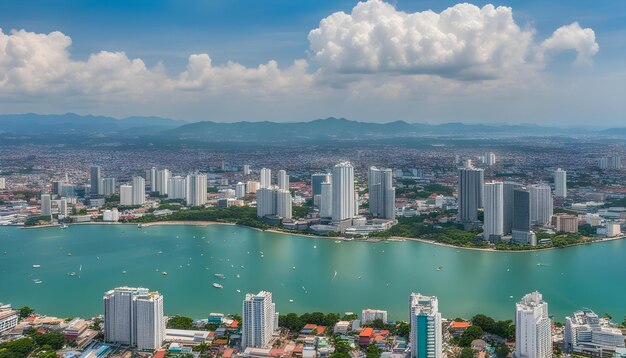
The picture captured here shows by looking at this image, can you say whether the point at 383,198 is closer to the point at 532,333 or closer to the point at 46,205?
the point at 46,205

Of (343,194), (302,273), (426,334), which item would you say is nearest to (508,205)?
(343,194)

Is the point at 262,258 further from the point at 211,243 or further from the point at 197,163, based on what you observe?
the point at 197,163

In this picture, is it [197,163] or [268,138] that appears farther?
[268,138]

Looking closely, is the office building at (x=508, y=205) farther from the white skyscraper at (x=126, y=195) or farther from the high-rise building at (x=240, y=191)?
the white skyscraper at (x=126, y=195)

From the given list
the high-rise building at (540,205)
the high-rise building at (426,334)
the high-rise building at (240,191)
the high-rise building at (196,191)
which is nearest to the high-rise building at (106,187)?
the high-rise building at (196,191)

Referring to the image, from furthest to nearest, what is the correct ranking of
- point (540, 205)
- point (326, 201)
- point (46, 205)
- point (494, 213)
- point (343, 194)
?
point (46, 205)
point (326, 201)
point (343, 194)
point (540, 205)
point (494, 213)

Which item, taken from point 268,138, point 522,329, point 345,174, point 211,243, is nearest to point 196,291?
point 211,243

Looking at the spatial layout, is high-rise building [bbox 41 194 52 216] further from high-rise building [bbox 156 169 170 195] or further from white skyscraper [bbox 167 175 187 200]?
high-rise building [bbox 156 169 170 195]
